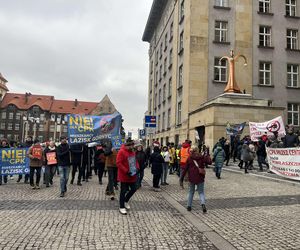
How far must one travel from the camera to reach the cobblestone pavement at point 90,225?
554cm

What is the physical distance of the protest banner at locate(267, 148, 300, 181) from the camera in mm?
13359

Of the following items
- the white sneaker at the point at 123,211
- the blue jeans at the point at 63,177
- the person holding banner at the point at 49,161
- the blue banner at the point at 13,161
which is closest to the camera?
the white sneaker at the point at 123,211

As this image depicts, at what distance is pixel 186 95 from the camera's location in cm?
3114

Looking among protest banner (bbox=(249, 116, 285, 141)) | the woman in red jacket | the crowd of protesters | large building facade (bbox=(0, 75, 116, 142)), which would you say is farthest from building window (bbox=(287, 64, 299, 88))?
large building facade (bbox=(0, 75, 116, 142))

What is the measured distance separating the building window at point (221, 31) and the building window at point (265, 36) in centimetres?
344

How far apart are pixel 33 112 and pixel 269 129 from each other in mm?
91039

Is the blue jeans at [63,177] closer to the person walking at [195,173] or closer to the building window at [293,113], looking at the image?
the person walking at [195,173]

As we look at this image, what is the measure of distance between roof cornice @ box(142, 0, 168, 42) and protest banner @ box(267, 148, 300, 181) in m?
33.7

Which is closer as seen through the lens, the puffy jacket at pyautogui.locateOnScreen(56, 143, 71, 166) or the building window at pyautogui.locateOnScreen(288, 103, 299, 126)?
the puffy jacket at pyautogui.locateOnScreen(56, 143, 71, 166)

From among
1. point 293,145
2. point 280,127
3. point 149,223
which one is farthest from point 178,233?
point 280,127

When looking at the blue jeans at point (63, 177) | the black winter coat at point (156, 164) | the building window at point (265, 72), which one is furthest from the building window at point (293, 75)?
the blue jeans at point (63, 177)

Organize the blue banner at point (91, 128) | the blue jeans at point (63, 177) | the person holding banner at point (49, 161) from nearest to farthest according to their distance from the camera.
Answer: the blue jeans at point (63, 177), the blue banner at point (91, 128), the person holding banner at point (49, 161)

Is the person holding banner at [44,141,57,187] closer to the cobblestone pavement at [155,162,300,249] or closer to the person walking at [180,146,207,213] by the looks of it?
the cobblestone pavement at [155,162,300,249]

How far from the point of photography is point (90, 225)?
6691 mm
